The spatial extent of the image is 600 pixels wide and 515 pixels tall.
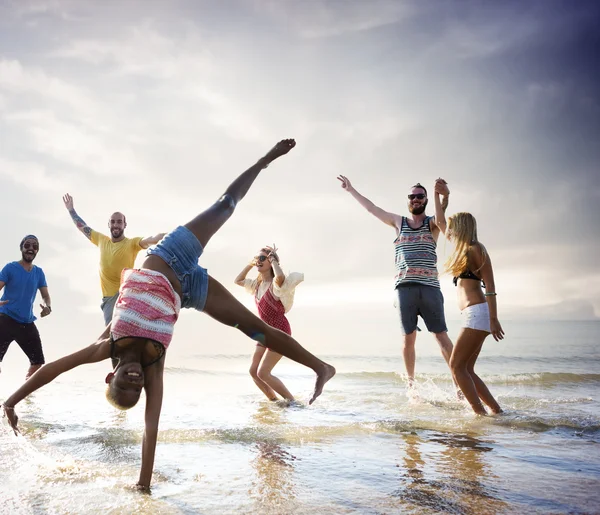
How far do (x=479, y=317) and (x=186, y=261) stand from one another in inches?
135

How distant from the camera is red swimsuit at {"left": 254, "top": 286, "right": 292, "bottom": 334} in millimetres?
7406

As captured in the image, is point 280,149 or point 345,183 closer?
point 280,149

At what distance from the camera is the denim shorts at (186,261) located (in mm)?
3785

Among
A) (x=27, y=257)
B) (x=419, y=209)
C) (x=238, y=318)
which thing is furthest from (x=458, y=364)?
(x=27, y=257)

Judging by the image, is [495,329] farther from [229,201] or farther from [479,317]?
[229,201]

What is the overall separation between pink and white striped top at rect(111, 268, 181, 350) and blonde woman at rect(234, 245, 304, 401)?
376 centimetres

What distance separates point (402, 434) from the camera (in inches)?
202

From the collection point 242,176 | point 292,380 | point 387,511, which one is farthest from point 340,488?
point 292,380

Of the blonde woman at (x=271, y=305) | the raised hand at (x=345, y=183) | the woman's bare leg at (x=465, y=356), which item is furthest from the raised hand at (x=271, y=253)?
the woman's bare leg at (x=465, y=356)

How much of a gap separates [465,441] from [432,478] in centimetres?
133

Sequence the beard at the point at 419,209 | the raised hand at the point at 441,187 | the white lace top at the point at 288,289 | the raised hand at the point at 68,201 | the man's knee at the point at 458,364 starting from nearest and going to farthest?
the man's knee at the point at 458,364
the raised hand at the point at 441,187
the beard at the point at 419,209
the white lace top at the point at 288,289
the raised hand at the point at 68,201

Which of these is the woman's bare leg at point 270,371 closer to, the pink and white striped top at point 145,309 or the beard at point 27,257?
the pink and white striped top at point 145,309

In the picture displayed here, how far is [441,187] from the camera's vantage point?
6.53 metres

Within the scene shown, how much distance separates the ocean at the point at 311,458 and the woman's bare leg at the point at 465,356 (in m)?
0.35
